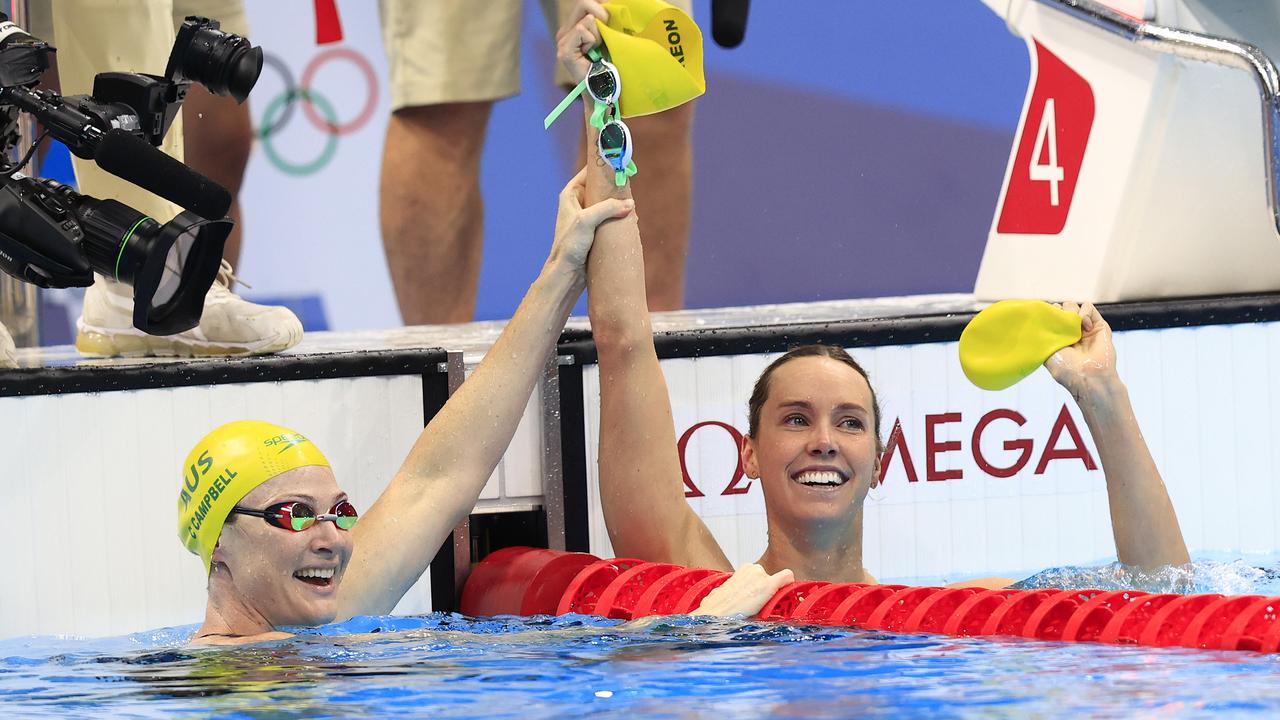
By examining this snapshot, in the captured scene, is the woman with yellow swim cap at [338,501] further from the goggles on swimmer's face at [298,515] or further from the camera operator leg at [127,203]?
the camera operator leg at [127,203]

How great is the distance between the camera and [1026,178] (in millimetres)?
3836

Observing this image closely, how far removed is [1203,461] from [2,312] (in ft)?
8.07

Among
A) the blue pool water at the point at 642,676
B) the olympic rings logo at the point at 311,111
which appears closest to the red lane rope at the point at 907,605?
the blue pool water at the point at 642,676

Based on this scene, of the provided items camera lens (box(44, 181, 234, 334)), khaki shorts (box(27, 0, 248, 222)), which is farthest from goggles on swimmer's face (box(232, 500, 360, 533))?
khaki shorts (box(27, 0, 248, 222))

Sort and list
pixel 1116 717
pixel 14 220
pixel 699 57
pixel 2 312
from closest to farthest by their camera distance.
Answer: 1. pixel 1116 717
2. pixel 14 220
3. pixel 699 57
4. pixel 2 312

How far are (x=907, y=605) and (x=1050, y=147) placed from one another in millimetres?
1548

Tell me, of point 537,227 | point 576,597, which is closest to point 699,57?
point 576,597

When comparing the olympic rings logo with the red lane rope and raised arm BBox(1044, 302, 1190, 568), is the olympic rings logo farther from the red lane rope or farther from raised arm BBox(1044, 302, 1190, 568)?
raised arm BBox(1044, 302, 1190, 568)

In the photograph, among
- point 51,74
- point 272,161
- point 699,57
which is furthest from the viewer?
point 272,161

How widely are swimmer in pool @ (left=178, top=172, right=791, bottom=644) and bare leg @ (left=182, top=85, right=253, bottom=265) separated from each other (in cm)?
161

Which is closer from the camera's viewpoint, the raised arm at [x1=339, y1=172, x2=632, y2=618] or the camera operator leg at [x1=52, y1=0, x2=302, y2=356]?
the raised arm at [x1=339, y1=172, x2=632, y2=618]

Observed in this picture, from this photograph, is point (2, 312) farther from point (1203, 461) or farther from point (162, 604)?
point (1203, 461)

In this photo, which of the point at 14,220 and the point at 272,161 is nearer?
the point at 14,220

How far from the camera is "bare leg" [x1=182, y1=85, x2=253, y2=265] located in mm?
4227
